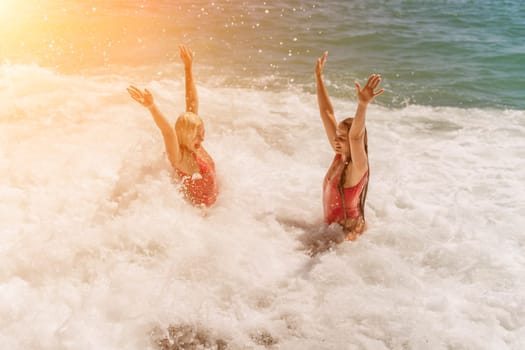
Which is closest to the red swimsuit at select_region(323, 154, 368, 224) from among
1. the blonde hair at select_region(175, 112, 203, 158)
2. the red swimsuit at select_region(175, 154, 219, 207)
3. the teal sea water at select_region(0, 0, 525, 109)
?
the red swimsuit at select_region(175, 154, 219, 207)

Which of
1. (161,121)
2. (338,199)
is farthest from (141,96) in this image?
(338,199)

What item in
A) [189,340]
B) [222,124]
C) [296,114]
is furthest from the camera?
[296,114]

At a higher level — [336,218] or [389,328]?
[336,218]

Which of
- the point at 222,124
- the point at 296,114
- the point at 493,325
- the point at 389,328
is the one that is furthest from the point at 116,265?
the point at 296,114

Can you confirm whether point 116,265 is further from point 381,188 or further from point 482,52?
point 482,52

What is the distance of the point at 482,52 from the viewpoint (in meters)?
12.4

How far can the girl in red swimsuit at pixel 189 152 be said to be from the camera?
13.7 feet

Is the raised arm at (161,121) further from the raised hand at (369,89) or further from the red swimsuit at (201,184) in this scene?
the raised hand at (369,89)

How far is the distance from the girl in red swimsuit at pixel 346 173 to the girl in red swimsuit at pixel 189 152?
1350mm

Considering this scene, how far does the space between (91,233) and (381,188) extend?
12.6 ft

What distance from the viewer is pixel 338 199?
455cm

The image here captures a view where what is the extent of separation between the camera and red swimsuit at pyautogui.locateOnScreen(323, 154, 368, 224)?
4359mm

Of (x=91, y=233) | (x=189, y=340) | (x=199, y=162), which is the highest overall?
(x=199, y=162)

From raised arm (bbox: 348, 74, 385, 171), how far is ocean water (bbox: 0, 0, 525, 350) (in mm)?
1191
